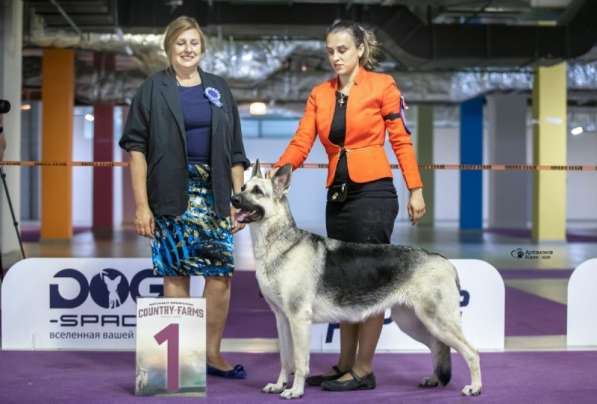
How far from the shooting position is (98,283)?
4.37 metres

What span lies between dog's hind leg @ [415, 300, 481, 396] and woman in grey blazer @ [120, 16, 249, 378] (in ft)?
2.99

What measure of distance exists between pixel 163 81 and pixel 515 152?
16275mm

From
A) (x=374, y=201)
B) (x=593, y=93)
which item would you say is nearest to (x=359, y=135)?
(x=374, y=201)

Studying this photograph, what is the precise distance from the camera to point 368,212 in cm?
337

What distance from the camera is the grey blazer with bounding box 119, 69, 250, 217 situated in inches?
132

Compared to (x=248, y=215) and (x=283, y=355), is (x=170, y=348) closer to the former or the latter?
(x=283, y=355)

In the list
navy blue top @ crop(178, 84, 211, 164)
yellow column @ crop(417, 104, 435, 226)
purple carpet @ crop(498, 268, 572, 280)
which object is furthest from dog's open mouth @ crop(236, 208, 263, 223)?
yellow column @ crop(417, 104, 435, 226)

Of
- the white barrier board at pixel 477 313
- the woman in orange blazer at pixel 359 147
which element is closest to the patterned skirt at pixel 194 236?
the woman in orange blazer at pixel 359 147

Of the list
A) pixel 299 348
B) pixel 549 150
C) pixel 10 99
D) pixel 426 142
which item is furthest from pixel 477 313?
pixel 426 142

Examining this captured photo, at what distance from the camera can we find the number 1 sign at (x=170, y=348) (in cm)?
318

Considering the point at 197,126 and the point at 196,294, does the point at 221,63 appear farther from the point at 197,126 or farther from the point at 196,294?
the point at 197,126

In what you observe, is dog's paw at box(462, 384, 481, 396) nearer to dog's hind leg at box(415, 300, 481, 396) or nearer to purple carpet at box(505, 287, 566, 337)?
dog's hind leg at box(415, 300, 481, 396)

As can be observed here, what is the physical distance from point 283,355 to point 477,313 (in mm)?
1570

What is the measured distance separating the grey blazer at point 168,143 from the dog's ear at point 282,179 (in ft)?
1.43
